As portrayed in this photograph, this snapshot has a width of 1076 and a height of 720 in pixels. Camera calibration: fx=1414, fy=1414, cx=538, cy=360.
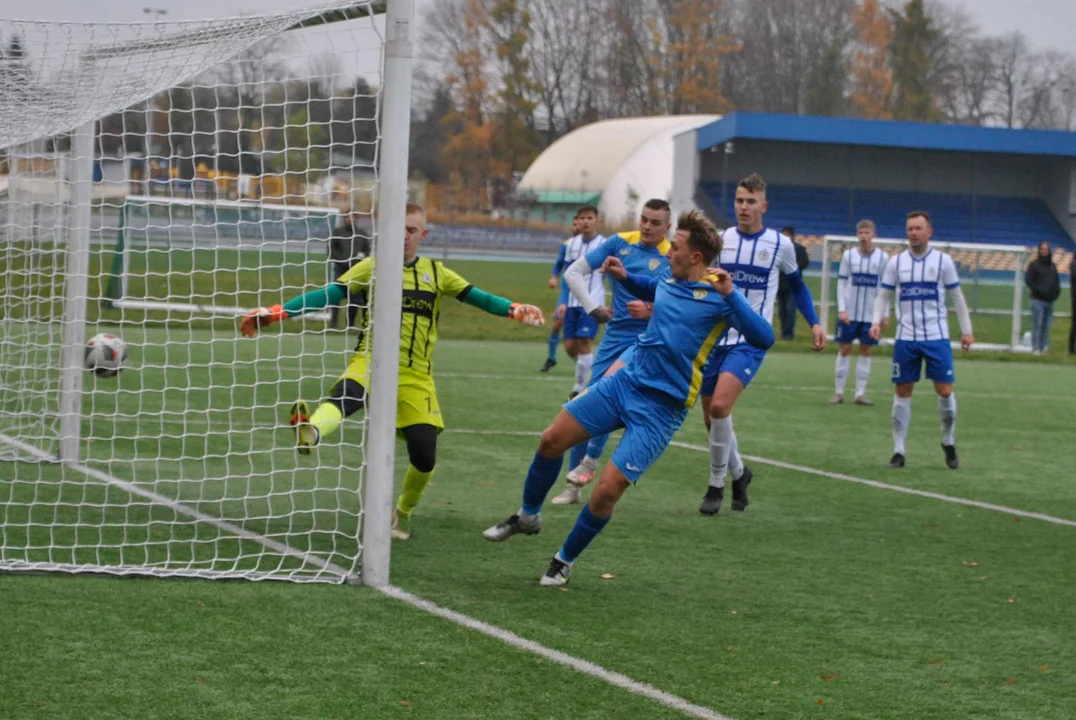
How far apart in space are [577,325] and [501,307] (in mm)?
7682

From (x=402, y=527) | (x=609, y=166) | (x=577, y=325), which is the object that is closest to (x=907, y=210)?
(x=609, y=166)

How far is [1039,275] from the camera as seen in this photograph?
25234 millimetres

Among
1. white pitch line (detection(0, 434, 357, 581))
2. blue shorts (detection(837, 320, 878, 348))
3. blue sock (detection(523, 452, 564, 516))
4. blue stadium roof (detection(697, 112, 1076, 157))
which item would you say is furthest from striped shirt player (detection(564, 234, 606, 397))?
blue stadium roof (detection(697, 112, 1076, 157))

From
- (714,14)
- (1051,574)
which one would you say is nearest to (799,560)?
(1051,574)

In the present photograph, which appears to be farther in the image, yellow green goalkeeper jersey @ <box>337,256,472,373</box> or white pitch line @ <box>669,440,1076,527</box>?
white pitch line @ <box>669,440,1076,527</box>

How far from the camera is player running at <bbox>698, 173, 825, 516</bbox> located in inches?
355

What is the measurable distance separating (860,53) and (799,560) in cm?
7043

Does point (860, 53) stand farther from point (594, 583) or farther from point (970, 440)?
point (594, 583)

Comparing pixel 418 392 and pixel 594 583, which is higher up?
pixel 418 392

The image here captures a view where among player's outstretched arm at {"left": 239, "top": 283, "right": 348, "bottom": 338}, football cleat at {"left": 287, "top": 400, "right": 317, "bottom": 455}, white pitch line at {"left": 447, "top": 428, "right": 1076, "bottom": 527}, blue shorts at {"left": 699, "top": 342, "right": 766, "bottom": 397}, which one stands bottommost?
white pitch line at {"left": 447, "top": 428, "right": 1076, "bottom": 527}

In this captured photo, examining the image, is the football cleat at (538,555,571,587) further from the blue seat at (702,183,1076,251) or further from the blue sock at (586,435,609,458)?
the blue seat at (702,183,1076,251)

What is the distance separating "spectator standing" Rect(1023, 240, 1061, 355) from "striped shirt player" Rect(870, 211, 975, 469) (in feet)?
46.3

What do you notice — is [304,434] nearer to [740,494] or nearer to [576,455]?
[576,455]

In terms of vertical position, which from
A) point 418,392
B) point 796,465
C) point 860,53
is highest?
point 860,53
